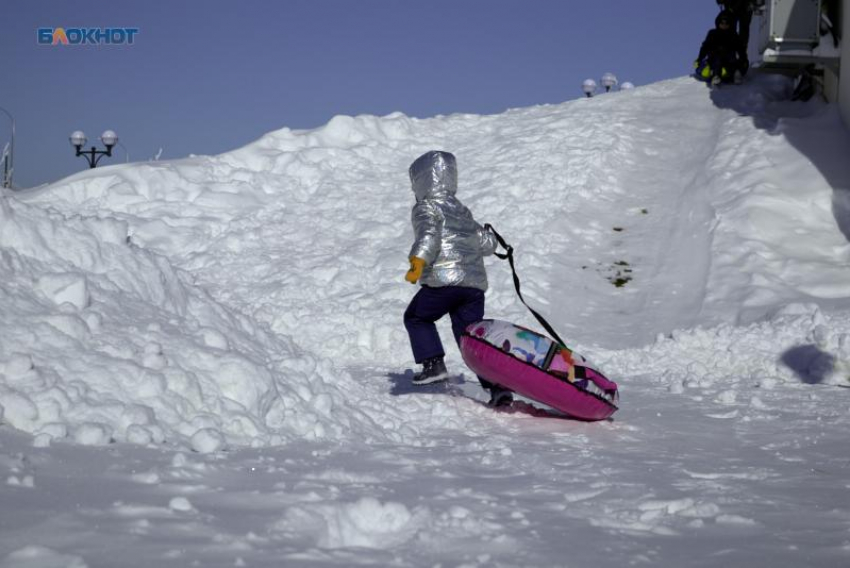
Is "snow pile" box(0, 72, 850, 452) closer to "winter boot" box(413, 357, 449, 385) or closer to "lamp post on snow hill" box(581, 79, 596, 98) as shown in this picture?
"winter boot" box(413, 357, 449, 385)

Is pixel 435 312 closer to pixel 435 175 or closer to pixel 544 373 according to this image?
pixel 435 175

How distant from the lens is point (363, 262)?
11555 millimetres

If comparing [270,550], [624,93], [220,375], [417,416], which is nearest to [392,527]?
[270,550]

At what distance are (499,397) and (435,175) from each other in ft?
5.35

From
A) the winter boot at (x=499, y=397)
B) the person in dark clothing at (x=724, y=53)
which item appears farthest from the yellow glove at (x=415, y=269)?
the person in dark clothing at (x=724, y=53)

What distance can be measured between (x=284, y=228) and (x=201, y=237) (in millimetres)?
1094

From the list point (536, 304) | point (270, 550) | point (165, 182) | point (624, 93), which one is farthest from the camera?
point (624, 93)

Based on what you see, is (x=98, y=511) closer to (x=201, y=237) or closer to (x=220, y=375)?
(x=220, y=375)

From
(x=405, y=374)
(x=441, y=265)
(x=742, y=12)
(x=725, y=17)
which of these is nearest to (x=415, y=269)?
(x=441, y=265)

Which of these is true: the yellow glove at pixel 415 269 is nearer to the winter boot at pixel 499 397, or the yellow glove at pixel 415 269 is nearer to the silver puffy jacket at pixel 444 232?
the silver puffy jacket at pixel 444 232

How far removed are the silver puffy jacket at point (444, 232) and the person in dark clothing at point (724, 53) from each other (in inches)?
446

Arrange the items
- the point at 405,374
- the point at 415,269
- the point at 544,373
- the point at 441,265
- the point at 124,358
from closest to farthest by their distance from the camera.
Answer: the point at 124,358
the point at 544,373
the point at 415,269
the point at 441,265
the point at 405,374

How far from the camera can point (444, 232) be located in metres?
6.65

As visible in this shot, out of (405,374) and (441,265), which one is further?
(405,374)
